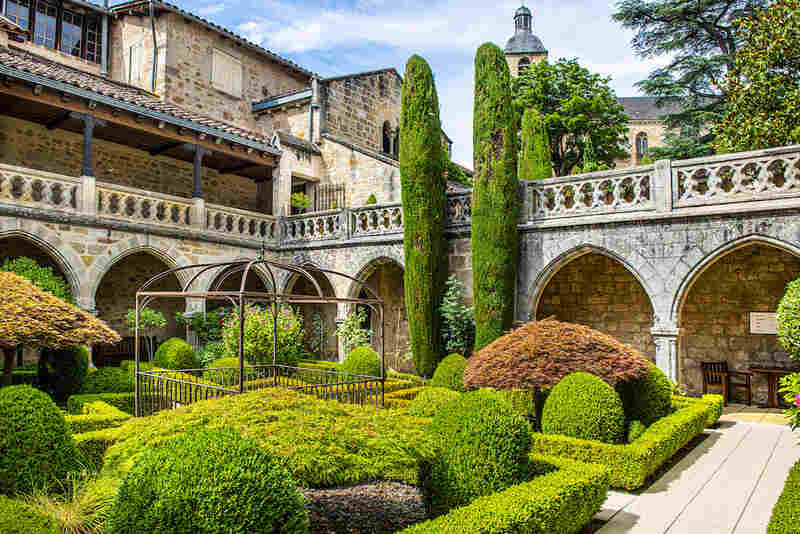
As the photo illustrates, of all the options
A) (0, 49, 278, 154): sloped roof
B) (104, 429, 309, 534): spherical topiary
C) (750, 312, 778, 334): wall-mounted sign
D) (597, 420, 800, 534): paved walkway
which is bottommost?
(597, 420, 800, 534): paved walkway

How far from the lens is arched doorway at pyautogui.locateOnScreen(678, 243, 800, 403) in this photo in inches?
496

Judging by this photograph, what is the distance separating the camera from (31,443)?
506cm

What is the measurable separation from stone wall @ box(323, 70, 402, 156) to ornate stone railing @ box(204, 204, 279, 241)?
492 cm

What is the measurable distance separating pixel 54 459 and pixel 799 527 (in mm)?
6189

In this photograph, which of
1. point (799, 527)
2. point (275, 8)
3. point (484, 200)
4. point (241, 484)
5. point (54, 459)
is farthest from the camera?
point (275, 8)

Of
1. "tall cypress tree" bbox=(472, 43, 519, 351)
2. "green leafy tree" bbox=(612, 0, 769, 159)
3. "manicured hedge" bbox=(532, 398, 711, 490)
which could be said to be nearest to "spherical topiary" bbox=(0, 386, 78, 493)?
"manicured hedge" bbox=(532, 398, 711, 490)

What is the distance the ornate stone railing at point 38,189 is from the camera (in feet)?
38.3

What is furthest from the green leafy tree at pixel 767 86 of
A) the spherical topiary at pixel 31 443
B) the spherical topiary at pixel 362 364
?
the spherical topiary at pixel 31 443

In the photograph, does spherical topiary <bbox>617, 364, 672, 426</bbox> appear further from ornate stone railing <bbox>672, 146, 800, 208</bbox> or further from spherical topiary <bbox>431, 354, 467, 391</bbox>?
ornate stone railing <bbox>672, 146, 800, 208</bbox>

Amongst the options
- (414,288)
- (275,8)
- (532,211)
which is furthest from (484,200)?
(275,8)

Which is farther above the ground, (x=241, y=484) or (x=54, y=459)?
(x=241, y=484)

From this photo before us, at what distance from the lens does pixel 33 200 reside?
12.1 metres

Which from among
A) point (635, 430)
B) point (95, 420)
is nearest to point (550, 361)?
point (635, 430)

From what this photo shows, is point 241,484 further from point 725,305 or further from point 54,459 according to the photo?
point 725,305
